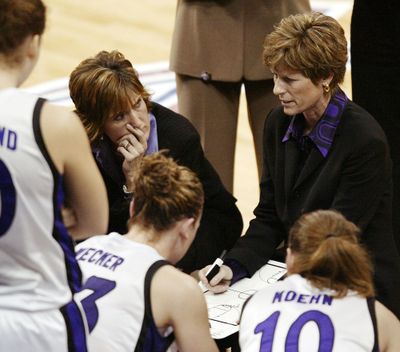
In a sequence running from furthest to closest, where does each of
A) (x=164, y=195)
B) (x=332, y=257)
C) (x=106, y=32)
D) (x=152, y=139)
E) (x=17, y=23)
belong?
(x=106, y=32) < (x=152, y=139) < (x=164, y=195) < (x=332, y=257) < (x=17, y=23)

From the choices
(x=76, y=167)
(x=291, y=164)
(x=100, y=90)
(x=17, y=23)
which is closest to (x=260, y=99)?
(x=291, y=164)

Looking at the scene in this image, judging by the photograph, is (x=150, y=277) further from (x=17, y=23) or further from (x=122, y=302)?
(x=17, y=23)

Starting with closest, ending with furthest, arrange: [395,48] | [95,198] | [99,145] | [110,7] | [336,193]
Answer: [95,198] → [336,193] → [99,145] → [395,48] → [110,7]

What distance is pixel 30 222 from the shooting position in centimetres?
243

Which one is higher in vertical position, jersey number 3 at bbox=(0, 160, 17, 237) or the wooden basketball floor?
jersey number 3 at bbox=(0, 160, 17, 237)

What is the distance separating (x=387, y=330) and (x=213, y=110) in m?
1.79

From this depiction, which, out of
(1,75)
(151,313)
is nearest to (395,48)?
(151,313)

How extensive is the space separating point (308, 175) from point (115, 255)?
97cm

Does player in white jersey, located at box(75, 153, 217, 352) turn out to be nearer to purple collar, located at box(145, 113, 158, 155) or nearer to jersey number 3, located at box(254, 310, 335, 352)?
jersey number 3, located at box(254, 310, 335, 352)

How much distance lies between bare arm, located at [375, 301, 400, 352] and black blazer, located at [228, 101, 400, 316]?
71cm

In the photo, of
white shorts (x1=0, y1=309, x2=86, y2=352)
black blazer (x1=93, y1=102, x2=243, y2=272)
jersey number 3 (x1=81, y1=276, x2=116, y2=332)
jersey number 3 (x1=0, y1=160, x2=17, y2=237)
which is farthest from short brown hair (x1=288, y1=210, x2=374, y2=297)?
black blazer (x1=93, y1=102, x2=243, y2=272)

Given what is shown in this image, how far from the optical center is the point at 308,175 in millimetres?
3514

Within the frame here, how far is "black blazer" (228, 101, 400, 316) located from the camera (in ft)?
11.2

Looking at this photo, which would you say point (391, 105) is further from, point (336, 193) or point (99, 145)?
point (99, 145)
